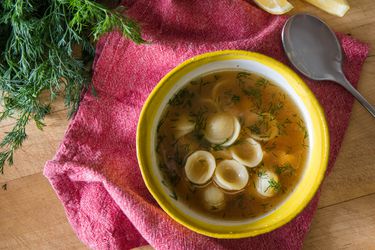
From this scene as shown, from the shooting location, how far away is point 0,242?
127 cm

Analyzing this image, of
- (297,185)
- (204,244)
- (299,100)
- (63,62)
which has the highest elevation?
(63,62)

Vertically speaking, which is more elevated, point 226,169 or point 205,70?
point 205,70

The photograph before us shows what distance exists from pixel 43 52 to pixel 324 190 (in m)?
0.75

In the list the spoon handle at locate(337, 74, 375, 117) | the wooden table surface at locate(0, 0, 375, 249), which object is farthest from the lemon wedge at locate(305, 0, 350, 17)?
the spoon handle at locate(337, 74, 375, 117)

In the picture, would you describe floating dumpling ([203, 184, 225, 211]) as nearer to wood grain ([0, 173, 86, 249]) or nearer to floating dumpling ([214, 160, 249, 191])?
floating dumpling ([214, 160, 249, 191])

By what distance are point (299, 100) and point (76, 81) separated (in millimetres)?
524

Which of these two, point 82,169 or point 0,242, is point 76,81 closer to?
point 82,169

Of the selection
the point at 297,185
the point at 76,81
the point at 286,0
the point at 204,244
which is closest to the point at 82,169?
the point at 76,81

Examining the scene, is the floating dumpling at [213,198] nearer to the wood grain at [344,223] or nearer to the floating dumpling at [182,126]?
the floating dumpling at [182,126]

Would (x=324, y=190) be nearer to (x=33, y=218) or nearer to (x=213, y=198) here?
(x=213, y=198)

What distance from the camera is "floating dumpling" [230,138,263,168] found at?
1.12m

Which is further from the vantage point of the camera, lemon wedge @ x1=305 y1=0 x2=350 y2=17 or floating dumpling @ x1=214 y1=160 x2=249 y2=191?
lemon wedge @ x1=305 y1=0 x2=350 y2=17

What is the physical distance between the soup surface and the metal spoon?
0.50ft

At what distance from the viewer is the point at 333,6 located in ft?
4.10
